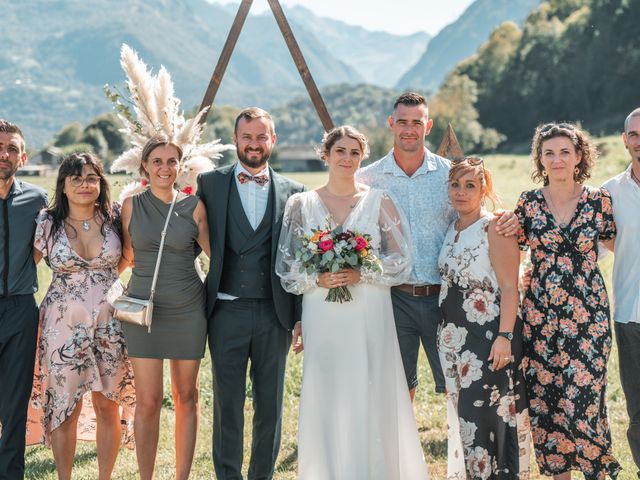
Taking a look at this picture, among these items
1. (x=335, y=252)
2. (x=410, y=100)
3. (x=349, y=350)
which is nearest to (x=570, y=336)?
(x=349, y=350)

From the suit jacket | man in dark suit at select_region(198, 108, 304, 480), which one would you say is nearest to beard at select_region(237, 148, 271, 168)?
man in dark suit at select_region(198, 108, 304, 480)

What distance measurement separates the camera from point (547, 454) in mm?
5719

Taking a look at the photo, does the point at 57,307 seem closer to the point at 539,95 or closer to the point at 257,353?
the point at 257,353

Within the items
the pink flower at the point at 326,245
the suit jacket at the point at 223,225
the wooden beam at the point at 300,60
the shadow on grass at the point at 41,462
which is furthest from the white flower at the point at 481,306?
the shadow on grass at the point at 41,462

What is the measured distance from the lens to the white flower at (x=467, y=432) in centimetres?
566

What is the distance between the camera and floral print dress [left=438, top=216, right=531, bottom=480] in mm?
5633

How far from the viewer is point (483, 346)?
5672 mm

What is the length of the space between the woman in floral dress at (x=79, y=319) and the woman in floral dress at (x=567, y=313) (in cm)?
322

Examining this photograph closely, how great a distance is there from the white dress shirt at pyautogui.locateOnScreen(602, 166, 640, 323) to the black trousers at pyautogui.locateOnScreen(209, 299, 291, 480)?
8.75 ft

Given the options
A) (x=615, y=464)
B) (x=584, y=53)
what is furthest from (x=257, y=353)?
(x=584, y=53)

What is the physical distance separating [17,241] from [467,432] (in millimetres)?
3739

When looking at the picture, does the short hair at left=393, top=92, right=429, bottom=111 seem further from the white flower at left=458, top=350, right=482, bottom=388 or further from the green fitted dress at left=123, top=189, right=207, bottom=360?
the white flower at left=458, top=350, right=482, bottom=388

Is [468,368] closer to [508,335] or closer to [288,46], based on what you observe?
[508,335]

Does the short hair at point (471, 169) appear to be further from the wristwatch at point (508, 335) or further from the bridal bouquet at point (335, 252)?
the wristwatch at point (508, 335)
